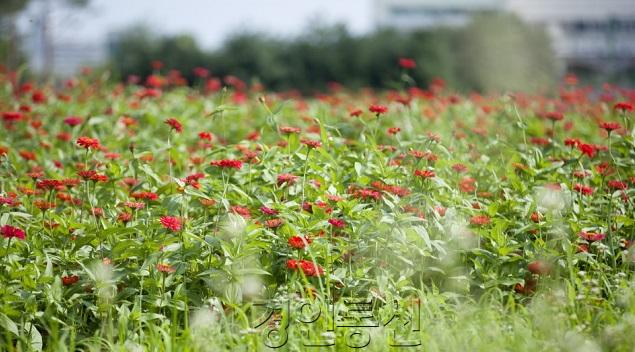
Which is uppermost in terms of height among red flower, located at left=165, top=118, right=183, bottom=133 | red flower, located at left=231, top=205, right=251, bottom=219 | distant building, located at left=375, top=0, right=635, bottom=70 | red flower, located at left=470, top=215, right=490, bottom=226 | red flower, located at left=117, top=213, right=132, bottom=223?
distant building, located at left=375, top=0, right=635, bottom=70

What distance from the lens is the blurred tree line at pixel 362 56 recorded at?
2544cm

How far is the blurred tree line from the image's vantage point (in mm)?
25438

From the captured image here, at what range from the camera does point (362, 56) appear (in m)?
25.6

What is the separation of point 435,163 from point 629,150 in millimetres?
1151

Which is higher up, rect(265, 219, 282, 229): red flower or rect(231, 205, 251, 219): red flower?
rect(231, 205, 251, 219): red flower

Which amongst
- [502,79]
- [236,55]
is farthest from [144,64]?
[502,79]

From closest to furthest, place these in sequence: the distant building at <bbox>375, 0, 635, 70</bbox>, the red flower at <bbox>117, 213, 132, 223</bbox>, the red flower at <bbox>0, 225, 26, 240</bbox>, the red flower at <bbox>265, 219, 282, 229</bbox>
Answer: the red flower at <bbox>0, 225, 26, 240</bbox> → the red flower at <bbox>265, 219, 282, 229</bbox> → the red flower at <bbox>117, 213, 132, 223</bbox> → the distant building at <bbox>375, 0, 635, 70</bbox>

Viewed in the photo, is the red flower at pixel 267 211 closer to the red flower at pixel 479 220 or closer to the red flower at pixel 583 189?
the red flower at pixel 479 220

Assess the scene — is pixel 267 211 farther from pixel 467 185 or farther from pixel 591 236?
pixel 591 236

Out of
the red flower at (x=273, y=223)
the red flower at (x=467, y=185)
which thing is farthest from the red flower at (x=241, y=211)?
the red flower at (x=467, y=185)

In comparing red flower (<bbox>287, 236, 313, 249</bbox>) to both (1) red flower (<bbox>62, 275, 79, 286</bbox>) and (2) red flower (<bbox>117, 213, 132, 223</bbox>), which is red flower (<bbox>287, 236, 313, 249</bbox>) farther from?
(1) red flower (<bbox>62, 275, 79, 286</bbox>)

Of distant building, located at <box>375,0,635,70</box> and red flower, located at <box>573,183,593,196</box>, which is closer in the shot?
red flower, located at <box>573,183,593,196</box>

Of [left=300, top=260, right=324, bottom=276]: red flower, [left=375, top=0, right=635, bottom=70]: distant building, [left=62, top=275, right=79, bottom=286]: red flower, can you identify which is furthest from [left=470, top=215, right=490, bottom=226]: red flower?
[left=375, top=0, right=635, bottom=70]: distant building

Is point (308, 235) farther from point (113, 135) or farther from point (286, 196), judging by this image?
point (113, 135)
